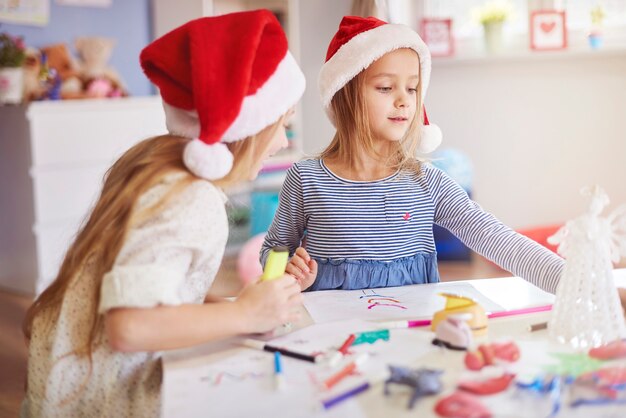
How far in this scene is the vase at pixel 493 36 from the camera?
3.66m

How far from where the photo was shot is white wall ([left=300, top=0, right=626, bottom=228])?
3.60m

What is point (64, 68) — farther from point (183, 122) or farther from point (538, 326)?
point (538, 326)

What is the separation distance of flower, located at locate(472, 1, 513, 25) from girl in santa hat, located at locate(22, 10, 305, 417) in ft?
9.12

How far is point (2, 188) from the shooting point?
3.42 meters

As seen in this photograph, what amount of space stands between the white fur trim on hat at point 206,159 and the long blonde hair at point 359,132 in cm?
57

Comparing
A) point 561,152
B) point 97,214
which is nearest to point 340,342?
point 97,214

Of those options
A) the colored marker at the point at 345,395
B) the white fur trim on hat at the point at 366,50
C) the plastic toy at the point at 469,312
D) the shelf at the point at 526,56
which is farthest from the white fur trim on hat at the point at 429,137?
the shelf at the point at 526,56

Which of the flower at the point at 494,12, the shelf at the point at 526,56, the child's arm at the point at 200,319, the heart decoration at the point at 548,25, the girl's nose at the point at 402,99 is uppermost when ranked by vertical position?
the flower at the point at 494,12

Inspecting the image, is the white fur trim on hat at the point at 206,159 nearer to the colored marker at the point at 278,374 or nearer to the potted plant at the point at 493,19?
the colored marker at the point at 278,374

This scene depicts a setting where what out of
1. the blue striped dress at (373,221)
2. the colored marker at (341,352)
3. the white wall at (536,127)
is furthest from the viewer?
the white wall at (536,127)

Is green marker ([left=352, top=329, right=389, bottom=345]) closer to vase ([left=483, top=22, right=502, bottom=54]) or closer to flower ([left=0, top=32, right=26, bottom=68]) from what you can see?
flower ([left=0, top=32, right=26, bottom=68])

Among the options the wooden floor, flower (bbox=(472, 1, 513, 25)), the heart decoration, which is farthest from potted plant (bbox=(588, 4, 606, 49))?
the wooden floor

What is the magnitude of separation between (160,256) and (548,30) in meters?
3.07

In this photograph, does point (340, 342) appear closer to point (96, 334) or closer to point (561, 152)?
point (96, 334)
